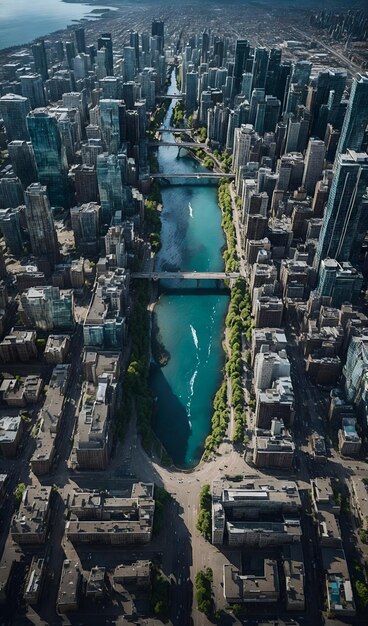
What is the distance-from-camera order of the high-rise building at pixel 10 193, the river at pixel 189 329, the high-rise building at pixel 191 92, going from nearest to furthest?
1. the river at pixel 189 329
2. the high-rise building at pixel 10 193
3. the high-rise building at pixel 191 92

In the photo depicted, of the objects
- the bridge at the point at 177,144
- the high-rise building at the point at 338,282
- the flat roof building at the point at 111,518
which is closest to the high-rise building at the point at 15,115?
the bridge at the point at 177,144

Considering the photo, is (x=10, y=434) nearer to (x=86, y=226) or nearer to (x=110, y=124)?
(x=86, y=226)

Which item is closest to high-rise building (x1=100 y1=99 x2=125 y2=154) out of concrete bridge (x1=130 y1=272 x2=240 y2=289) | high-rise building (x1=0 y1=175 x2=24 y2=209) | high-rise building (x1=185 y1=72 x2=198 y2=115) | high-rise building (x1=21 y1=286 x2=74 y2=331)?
high-rise building (x1=0 y1=175 x2=24 y2=209)

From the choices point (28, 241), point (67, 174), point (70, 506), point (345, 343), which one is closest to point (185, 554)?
point (70, 506)

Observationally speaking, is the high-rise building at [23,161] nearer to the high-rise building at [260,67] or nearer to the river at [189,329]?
the river at [189,329]

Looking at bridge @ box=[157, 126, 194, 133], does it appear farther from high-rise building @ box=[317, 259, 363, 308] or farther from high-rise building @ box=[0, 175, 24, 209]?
high-rise building @ box=[317, 259, 363, 308]

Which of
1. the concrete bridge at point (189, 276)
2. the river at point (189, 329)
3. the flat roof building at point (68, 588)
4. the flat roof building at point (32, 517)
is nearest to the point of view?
the flat roof building at point (68, 588)
